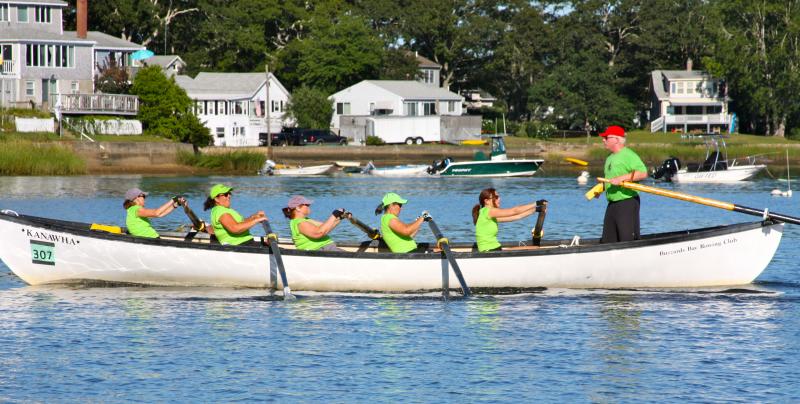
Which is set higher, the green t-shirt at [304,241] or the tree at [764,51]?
the tree at [764,51]

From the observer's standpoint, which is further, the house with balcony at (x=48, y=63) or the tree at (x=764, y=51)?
the tree at (x=764, y=51)

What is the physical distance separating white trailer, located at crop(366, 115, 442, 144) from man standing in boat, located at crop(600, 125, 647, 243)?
75677mm

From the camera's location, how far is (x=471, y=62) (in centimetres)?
11581

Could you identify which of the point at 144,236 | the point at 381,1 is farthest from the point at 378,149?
the point at 144,236

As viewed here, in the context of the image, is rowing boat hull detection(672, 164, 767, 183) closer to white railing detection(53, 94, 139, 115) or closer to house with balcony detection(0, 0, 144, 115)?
white railing detection(53, 94, 139, 115)

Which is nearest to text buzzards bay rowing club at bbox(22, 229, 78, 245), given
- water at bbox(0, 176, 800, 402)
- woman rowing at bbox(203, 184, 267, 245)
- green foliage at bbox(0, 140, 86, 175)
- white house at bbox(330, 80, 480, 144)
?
water at bbox(0, 176, 800, 402)

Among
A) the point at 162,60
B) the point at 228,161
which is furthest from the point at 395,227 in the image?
the point at 162,60

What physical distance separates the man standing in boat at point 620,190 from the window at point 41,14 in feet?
219

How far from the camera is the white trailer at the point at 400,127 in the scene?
9650 centimetres

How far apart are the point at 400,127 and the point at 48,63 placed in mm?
28570

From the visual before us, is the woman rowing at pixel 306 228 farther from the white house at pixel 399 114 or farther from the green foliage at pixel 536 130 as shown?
the green foliage at pixel 536 130

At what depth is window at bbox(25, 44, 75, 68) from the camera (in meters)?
77.6

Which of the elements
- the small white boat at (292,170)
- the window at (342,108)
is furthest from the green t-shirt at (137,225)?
the window at (342,108)

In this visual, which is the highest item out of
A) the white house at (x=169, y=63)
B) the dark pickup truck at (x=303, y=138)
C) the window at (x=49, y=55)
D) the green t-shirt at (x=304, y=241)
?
the white house at (x=169, y=63)
